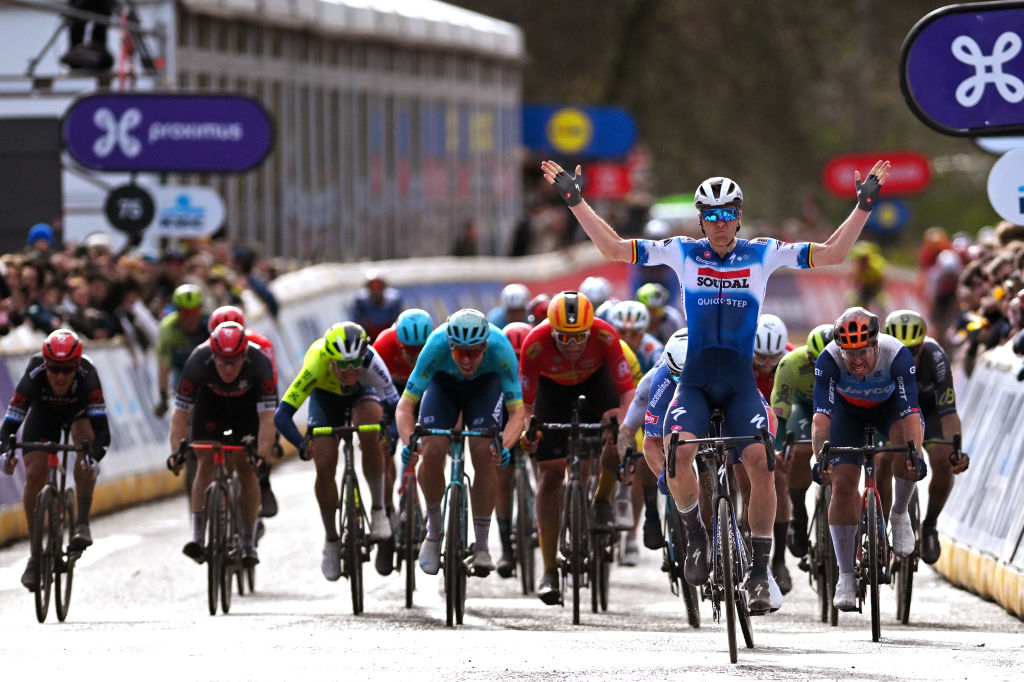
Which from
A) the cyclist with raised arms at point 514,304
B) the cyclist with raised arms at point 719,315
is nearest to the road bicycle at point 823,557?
the cyclist with raised arms at point 719,315

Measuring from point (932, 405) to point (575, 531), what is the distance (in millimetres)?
2205

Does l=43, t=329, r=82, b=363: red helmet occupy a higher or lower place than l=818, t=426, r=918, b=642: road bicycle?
higher

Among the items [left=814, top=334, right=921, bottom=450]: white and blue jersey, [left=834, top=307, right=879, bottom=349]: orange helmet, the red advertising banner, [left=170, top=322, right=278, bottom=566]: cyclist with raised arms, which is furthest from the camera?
the red advertising banner

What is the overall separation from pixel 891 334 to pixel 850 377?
39.4 inches

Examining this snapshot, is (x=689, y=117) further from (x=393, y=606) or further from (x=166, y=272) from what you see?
(x=393, y=606)

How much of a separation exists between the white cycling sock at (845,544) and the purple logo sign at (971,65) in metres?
2.21

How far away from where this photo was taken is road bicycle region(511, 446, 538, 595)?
47.7 ft

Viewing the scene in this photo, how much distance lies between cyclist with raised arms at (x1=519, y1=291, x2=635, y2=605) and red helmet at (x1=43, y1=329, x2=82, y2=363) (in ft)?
8.66

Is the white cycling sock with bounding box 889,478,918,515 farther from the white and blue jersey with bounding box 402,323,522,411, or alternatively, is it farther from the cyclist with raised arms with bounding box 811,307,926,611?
the white and blue jersey with bounding box 402,323,522,411

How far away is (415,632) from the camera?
12352 millimetres

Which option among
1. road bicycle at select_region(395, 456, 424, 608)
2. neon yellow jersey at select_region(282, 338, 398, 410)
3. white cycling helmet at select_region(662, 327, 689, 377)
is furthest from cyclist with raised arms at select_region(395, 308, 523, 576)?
white cycling helmet at select_region(662, 327, 689, 377)

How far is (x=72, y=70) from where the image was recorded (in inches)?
917

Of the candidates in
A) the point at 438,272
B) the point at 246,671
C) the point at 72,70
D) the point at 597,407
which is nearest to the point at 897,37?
the point at 438,272

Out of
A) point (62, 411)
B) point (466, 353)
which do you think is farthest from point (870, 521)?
point (62, 411)
